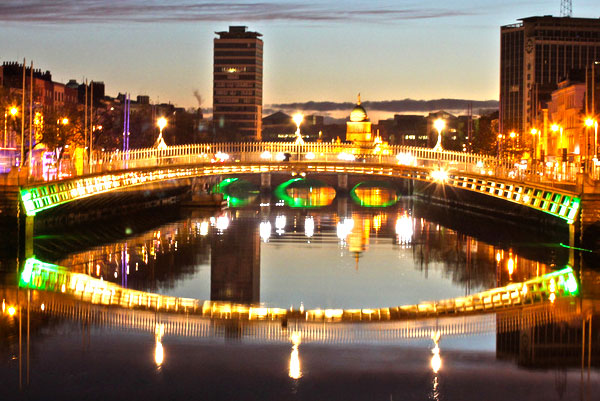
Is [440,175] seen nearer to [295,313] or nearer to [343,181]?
[295,313]

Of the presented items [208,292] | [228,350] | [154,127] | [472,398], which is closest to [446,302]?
[208,292]

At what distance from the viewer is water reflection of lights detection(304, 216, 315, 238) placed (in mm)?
71750

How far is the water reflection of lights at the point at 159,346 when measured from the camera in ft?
96.3

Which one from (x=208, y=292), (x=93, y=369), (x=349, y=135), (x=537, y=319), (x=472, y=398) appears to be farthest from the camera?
(x=349, y=135)

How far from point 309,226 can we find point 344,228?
3.29 metres

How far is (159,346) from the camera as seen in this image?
3127 cm

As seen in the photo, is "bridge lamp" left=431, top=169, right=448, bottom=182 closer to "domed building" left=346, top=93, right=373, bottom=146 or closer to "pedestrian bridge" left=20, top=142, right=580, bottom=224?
"pedestrian bridge" left=20, top=142, right=580, bottom=224

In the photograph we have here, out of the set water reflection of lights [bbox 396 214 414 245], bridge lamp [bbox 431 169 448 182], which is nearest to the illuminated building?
water reflection of lights [bbox 396 214 414 245]

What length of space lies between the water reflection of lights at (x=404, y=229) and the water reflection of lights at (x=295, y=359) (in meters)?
32.2

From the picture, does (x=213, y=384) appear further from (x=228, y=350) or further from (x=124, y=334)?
(x=124, y=334)

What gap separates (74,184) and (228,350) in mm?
28977

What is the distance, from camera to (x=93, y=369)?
28281 mm

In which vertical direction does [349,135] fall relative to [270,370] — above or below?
above

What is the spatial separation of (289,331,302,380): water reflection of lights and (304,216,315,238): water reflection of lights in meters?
37.0
